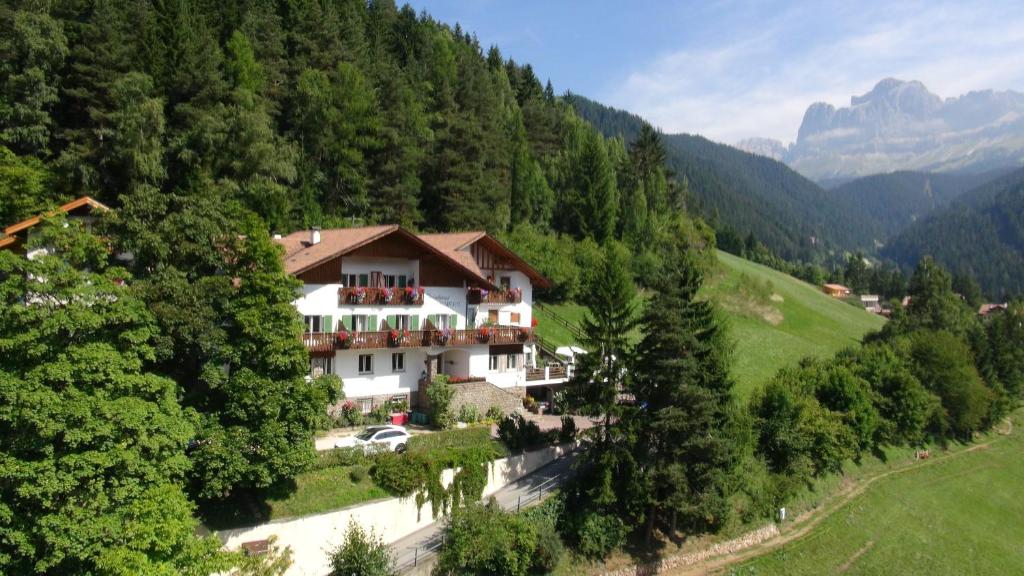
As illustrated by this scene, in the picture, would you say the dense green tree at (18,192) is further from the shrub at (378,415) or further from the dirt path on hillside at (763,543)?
the dirt path on hillside at (763,543)

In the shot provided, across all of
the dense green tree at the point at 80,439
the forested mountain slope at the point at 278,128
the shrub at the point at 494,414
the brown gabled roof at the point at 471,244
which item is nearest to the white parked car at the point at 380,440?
the shrub at the point at 494,414

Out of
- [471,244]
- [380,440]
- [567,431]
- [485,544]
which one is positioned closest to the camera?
[485,544]

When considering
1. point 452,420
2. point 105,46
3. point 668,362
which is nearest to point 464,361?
point 452,420

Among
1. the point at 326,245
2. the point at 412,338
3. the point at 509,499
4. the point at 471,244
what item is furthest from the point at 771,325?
the point at 326,245

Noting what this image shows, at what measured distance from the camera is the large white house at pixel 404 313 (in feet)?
117

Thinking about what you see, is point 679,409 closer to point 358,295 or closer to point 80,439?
point 358,295

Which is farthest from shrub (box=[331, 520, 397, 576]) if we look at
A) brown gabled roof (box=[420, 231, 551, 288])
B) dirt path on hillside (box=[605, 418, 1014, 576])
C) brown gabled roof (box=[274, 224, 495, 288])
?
brown gabled roof (box=[420, 231, 551, 288])

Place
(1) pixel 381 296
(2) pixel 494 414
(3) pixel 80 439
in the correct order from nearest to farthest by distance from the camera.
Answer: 1. (3) pixel 80 439
2. (1) pixel 381 296
3. (2) pixel 494 414

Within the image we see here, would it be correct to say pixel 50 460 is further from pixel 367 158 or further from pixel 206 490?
pixel 367 158

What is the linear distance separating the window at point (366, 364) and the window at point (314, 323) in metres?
2.71

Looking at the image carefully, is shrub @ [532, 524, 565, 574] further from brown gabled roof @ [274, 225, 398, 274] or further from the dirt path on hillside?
brown gabled roof @ [274, 225, 398, 274]

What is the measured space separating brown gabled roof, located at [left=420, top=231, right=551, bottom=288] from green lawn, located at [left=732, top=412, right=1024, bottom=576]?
2163cm

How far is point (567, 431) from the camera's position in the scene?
120 ft

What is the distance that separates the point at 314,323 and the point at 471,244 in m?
12.1
